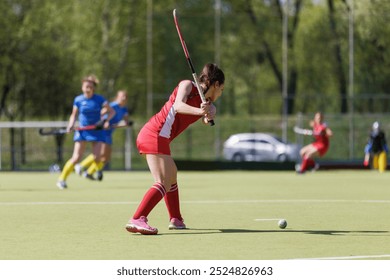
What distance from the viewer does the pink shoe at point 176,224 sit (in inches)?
490

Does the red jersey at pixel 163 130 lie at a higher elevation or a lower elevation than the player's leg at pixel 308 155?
higher

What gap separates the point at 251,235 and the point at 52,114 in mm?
35928

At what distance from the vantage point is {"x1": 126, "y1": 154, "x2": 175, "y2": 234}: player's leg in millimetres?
11648

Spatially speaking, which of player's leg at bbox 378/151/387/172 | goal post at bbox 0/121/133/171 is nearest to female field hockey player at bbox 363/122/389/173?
player's leg at bbox 378/151/387/172

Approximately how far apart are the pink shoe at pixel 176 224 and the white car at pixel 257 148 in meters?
27.5

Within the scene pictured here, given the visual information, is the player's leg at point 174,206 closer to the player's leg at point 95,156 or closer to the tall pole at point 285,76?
the player's leg at point 95,156

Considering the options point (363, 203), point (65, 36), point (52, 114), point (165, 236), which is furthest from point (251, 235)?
point (65, 36)

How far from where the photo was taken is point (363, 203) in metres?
17.1

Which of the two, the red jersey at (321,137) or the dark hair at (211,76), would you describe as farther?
the red jersey at (321,137)

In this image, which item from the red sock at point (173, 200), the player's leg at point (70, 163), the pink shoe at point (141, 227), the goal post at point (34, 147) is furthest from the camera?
the goal post at point (34, 147)

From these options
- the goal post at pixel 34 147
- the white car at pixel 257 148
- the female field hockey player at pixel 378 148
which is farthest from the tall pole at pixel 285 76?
the goal post at pixel 34 147

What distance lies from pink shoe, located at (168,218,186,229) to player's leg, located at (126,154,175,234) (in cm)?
59
